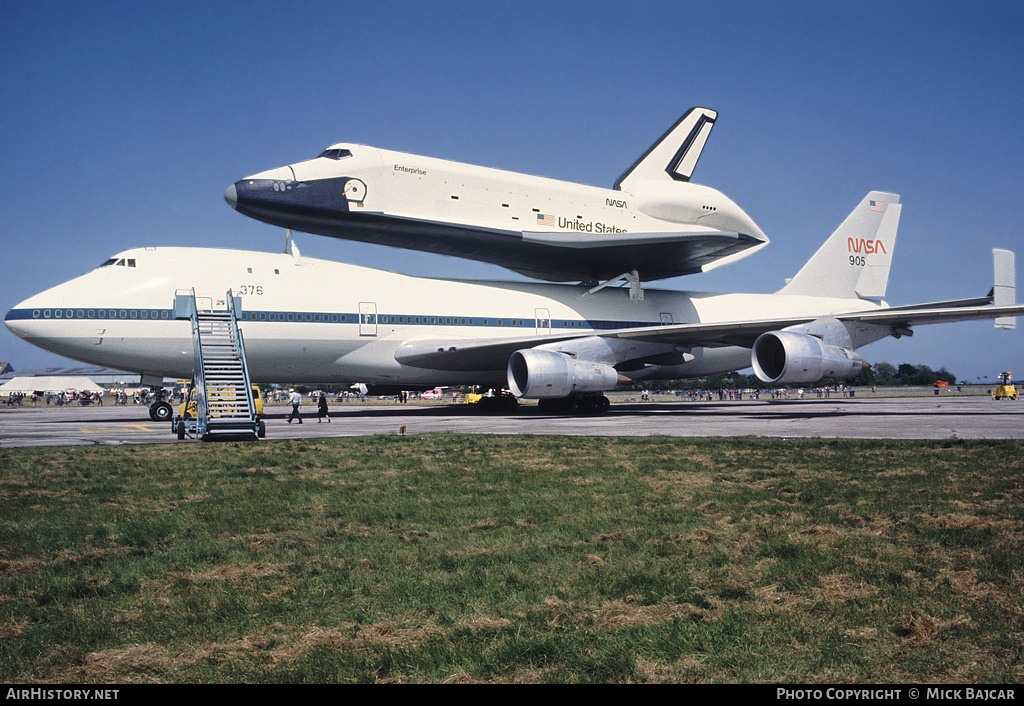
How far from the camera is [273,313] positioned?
18547 mm

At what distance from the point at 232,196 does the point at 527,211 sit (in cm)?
938

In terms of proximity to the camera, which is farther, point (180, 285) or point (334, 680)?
point (180, 285)

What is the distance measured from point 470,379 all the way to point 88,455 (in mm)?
13182

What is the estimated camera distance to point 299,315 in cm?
1886

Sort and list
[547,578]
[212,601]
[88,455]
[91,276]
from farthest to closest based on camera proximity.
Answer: [91,276], [88,455], [547,578], [212,601]

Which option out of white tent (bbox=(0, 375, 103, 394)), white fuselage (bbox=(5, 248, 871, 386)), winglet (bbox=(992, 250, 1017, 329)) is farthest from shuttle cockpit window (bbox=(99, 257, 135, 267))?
white tent (bbox=(0, 375, 103, 394))

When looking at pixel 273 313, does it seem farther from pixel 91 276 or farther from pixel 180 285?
pixel 91 276

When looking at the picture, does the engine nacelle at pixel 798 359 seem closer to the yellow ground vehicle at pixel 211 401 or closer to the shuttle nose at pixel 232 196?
the yellow ground vehicle at pixel 211 401

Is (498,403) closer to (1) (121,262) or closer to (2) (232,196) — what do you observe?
(2) (232,196)

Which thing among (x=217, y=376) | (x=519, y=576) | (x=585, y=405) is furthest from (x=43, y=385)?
(x=519, y=576)

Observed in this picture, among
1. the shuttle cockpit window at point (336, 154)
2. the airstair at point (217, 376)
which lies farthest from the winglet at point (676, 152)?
the airstair at point (217, 376)

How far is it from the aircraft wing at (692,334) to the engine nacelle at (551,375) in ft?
2.87

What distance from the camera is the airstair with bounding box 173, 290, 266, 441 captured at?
13344 millimetres
